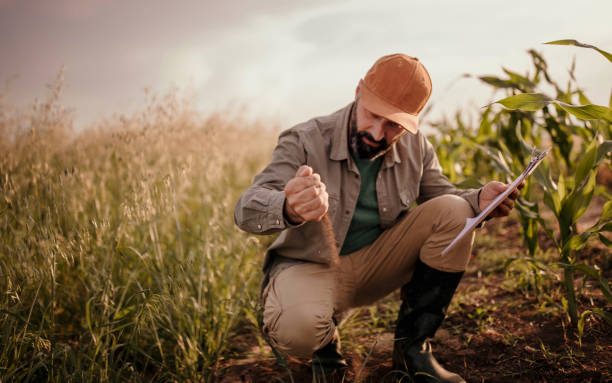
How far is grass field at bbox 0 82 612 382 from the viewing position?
2.02 m

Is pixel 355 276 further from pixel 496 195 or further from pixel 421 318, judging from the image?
pixel 496 195

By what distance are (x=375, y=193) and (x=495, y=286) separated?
1153 mm

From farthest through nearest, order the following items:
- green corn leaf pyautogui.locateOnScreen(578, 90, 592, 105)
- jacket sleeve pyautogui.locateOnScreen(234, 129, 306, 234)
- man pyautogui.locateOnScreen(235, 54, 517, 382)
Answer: green corn leaf pyautogui.locateOnScreen(578, 90, 592, 105) → man pyautogui.locateOnScreen(235, 54, 517, 382) → jacket sleeve pyautogui.locateOnScreen(234, 129, 306, 234)

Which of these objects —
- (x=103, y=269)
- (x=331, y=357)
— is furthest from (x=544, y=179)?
(x=103, y=269)

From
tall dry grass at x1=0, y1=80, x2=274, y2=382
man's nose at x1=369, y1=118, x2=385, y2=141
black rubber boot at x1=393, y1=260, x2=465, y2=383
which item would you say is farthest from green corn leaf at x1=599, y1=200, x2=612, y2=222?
tall dry grass at x1=0, y1=80, x2=274, y2=382

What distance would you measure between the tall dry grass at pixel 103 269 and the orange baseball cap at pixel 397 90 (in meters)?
0.92

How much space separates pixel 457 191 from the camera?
2336 millimetres

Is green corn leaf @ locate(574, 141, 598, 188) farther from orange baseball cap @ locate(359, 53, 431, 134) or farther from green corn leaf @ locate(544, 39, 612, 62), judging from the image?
orange baseball cap @ locate(359, 53, 431, 134)

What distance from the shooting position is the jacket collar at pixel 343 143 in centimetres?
220

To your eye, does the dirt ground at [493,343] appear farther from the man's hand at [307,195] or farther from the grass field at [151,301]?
the man's hand at [307,195]

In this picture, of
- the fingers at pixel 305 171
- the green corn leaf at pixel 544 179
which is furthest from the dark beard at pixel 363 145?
the green corn leaf at pixel 544 179

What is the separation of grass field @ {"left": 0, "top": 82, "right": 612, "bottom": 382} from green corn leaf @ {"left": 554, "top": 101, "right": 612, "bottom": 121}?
0.69m

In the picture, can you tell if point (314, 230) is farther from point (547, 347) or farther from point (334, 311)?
point (547, 347)

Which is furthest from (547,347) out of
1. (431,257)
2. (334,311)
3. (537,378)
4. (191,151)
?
(191,151)
